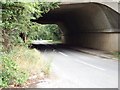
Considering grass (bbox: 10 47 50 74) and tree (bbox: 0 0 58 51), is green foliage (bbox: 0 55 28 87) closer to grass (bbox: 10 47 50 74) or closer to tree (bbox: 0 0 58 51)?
grass (bbox: 10 47 50 74)

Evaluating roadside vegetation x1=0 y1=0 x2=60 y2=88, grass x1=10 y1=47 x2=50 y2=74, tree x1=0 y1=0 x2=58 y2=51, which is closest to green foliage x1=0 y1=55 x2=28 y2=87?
roadside vegetation x1=0 y1=0 x2=60 y2=88

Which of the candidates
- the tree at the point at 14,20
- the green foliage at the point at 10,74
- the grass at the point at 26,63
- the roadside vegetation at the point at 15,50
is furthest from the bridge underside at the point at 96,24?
the green foliage at the point at 10,74

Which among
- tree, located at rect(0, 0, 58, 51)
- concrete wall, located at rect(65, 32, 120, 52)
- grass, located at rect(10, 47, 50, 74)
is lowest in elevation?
concrete wall, located at rect(65, 32, 120, 52)

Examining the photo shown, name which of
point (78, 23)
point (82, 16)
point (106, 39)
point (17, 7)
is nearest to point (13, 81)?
point (17, 7)

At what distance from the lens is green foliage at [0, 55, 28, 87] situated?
8667 mm

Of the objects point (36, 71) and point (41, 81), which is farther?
point (36, 71)

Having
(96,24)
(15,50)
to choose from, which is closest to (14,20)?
(15,50)

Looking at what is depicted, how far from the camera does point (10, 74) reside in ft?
29.1

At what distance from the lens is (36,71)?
36.8ft

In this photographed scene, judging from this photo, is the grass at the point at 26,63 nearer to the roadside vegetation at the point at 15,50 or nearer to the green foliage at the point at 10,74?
the roadside vegetation at the point at 15,50

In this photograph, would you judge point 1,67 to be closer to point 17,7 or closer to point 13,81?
point 13,81

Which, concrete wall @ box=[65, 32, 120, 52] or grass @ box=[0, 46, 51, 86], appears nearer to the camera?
grass @ box=[0, 46, 51, 86]

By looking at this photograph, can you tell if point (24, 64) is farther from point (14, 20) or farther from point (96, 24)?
point (96, 24)

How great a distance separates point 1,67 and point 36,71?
241cm
